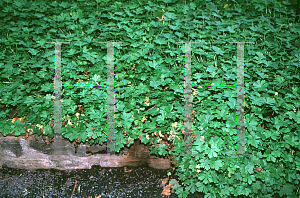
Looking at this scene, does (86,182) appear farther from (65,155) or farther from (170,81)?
(170,81)

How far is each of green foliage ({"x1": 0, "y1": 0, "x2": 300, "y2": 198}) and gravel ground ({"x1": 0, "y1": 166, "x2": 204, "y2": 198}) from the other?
1.29 feet

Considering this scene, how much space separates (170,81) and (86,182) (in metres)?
1.83

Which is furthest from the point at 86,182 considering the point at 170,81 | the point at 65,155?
the point at 170,81

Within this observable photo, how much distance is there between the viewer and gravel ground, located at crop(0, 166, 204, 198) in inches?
107

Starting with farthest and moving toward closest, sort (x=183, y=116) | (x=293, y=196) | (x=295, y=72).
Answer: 1. (x=295, y=72)
2. (x=183, y=116)
3. (x=293, y=196)

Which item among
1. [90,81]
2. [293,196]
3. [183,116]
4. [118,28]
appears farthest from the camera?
[118,28]

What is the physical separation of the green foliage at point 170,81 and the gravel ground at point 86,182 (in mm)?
393

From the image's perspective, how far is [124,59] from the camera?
3.09 metres

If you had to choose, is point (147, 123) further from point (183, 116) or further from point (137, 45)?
point (137, 45)

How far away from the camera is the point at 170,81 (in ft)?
9.57

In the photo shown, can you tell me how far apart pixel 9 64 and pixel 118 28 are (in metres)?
1.78

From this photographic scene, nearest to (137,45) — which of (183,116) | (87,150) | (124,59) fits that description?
(124,59)

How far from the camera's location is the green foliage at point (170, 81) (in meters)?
2.54

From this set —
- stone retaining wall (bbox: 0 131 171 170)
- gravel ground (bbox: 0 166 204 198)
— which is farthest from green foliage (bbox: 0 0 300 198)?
gravel ground (bbox: 0 166 204 198)
